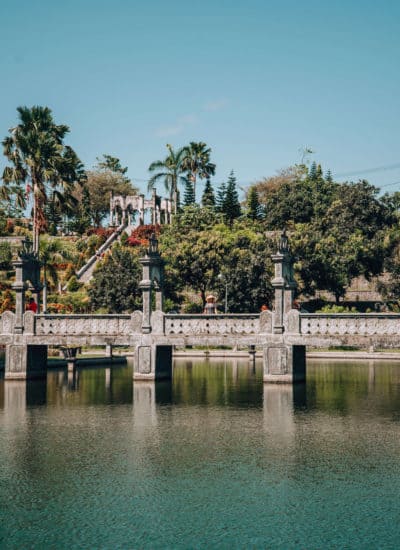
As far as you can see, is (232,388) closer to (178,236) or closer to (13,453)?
→ (13,453)

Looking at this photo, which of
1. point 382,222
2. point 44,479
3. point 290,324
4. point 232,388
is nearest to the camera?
→ point 44,479

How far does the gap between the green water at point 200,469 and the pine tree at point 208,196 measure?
207ft

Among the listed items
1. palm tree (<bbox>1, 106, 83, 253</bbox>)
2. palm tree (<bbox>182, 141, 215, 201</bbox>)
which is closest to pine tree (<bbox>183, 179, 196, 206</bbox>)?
palm tree (<bbox>182, 141, 215, 201</bbox>)

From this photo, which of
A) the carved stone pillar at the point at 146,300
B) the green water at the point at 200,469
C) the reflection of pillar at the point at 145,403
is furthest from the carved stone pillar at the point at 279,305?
the reflection of pillar at the point at 145,403

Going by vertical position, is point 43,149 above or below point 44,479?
above

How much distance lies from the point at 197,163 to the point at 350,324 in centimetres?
6737

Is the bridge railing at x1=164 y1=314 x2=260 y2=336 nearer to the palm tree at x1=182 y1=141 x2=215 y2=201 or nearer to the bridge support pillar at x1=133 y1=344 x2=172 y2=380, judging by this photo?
the bridge support pillar at x1=133 y1=344 x2=172 y2=380

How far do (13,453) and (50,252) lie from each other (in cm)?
3816

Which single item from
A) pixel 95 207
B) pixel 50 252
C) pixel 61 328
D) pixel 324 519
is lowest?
pixel 324 519

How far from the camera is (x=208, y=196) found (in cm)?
10431

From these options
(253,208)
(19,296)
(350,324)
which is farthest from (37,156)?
(253,208)

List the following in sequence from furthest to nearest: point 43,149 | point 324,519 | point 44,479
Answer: point 43,149, point 44,479, point 324,519

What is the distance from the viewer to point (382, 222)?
87.1 m

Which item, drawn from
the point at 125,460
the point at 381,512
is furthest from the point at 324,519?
the point at 125,460
